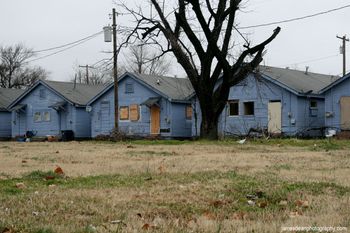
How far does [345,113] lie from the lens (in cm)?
3503

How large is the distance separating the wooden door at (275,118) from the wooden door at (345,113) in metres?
4.22

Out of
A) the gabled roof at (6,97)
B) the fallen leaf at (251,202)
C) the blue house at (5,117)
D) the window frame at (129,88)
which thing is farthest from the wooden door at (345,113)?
the blue house at (5,117)

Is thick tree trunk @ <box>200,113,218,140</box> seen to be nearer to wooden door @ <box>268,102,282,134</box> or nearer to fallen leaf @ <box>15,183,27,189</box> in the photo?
wooden door @ <box>268,102,282,134</box>

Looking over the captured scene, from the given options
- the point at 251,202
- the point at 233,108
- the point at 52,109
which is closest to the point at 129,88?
the point at 233,108

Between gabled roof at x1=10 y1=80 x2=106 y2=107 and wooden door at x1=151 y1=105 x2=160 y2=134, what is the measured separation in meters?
8.30

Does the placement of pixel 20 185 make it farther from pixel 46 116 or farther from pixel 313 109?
pixel 46 116

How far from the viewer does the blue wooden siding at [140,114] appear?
138 ft

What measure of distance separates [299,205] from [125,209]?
2044 millimetres

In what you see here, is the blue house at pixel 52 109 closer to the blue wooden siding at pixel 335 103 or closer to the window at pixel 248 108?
the window at pixel 248 108

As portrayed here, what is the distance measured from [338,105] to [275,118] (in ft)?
14.6

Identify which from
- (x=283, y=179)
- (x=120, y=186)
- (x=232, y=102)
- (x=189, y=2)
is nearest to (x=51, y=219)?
(x=120, y=186)

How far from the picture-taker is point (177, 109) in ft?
139

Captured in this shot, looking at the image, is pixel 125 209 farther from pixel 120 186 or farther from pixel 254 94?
pixel 254 94

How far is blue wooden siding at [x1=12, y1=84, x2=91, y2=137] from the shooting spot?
160 ft
